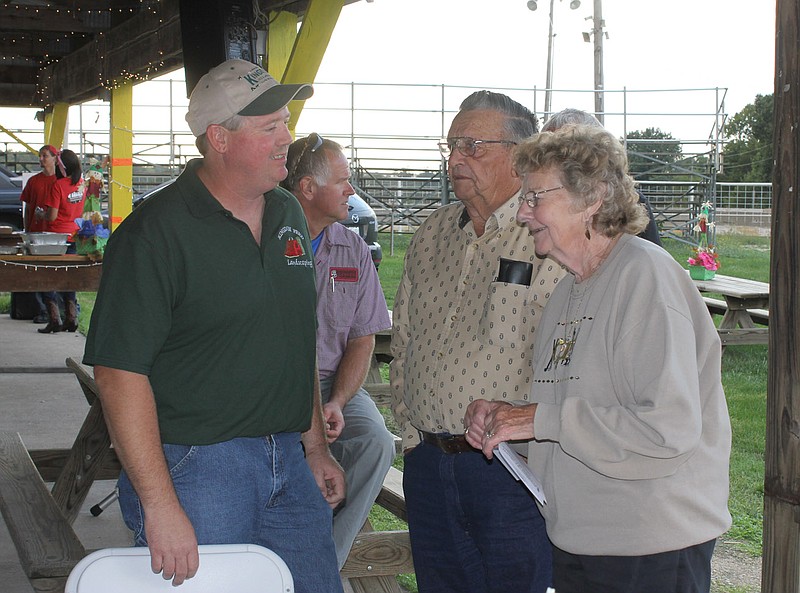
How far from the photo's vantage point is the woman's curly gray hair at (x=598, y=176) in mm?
2178

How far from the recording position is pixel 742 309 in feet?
32.0

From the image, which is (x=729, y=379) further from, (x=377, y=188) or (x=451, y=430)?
(x=377, y=188)

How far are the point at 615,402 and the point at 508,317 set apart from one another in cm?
55

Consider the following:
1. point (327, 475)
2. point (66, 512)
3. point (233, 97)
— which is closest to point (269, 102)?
point (233, 97)

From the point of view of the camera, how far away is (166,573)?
2.13 m

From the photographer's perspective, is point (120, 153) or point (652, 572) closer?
point (652, 572)

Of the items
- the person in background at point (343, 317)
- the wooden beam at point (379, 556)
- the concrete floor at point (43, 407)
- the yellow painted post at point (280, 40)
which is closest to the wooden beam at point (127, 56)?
the yellow painted post at point (280, 40)

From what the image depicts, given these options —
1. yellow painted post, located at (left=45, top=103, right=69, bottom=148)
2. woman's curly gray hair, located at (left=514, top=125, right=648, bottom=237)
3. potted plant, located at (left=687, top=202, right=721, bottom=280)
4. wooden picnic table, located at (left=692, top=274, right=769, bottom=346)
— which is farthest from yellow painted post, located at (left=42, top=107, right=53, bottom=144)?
woman's curly gray hair, located at (left=514, top=125, right=648, bottom=237)

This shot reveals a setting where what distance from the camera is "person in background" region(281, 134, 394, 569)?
3.51 meters

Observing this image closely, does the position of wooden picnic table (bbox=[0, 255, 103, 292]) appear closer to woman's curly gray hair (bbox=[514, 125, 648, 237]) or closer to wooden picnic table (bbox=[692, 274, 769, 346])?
wooden picnic table (bbox=[692, 274, 769, 346])

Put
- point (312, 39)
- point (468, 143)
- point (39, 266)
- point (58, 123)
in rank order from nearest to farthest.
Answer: point (468, 143) < point (312, 39) < point (39, 266) < point (58, 123)

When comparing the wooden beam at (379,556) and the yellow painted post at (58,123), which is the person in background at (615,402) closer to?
the wooden beam at (379,556)

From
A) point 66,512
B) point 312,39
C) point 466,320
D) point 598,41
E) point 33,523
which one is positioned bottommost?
point 66,512

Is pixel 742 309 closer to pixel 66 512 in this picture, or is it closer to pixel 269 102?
pixel 66 512
